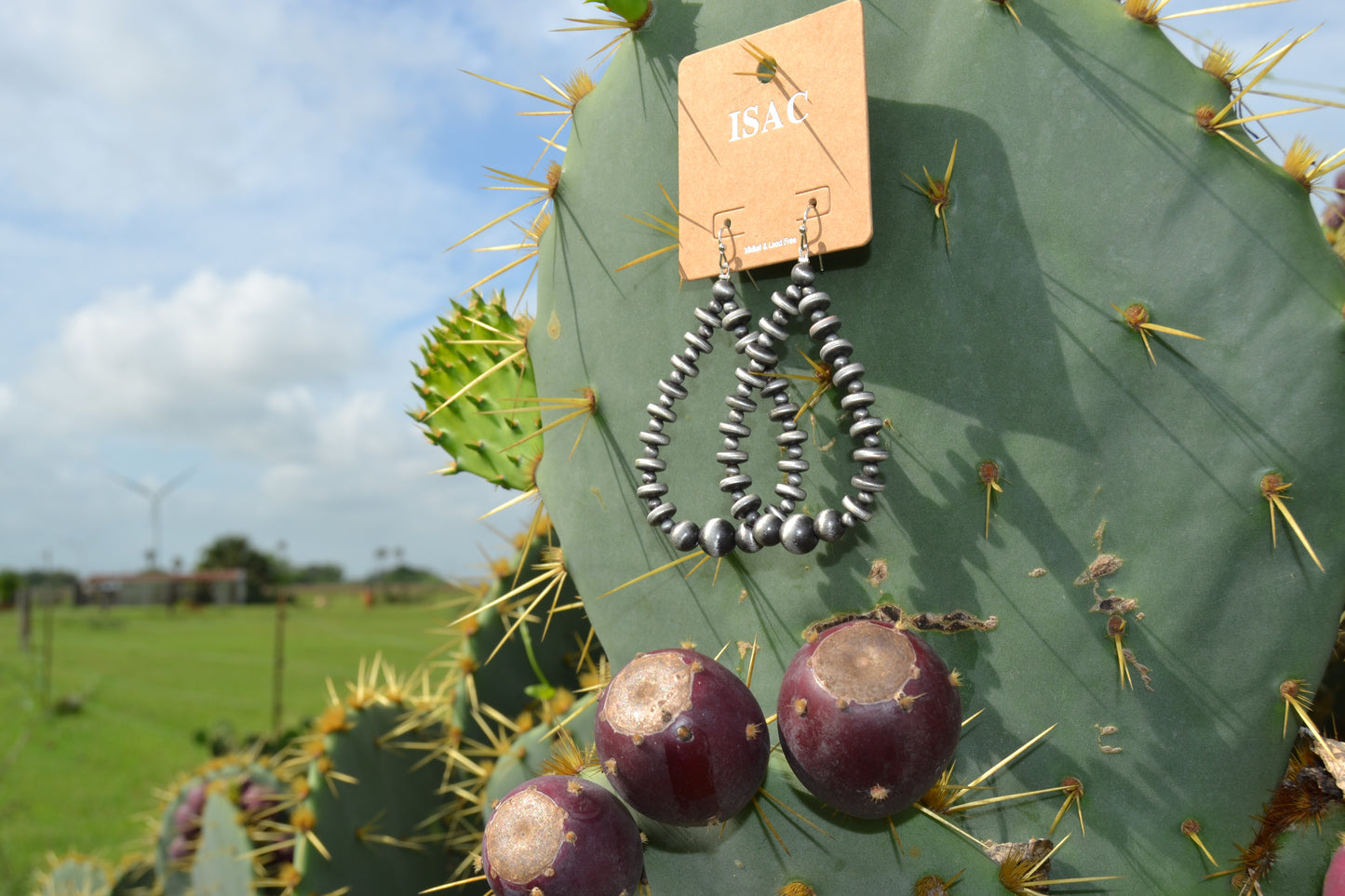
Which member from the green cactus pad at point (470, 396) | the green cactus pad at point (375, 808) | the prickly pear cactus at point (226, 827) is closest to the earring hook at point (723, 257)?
the green cactus pad at point (470, 396)

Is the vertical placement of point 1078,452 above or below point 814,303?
below

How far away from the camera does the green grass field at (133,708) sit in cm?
394

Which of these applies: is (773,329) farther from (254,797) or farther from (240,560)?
(240,560)

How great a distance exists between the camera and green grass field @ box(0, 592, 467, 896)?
3939 millimetres

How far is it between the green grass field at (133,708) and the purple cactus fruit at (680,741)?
87cm

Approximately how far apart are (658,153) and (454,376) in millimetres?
515

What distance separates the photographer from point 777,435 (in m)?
0.65

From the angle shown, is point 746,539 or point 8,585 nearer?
point 746,539

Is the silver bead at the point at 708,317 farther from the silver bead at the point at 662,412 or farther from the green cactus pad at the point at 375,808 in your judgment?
the green cactus pad at the point at 375,808

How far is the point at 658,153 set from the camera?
2.30 feet

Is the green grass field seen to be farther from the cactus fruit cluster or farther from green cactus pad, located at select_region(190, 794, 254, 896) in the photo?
the cactus fruit cluster

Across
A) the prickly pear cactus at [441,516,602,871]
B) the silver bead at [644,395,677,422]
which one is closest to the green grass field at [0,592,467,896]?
the prickly pear cactus at [441,516,602,871]

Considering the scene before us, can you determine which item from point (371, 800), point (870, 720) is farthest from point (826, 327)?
point (371, 800)

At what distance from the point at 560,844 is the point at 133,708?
7423mm
